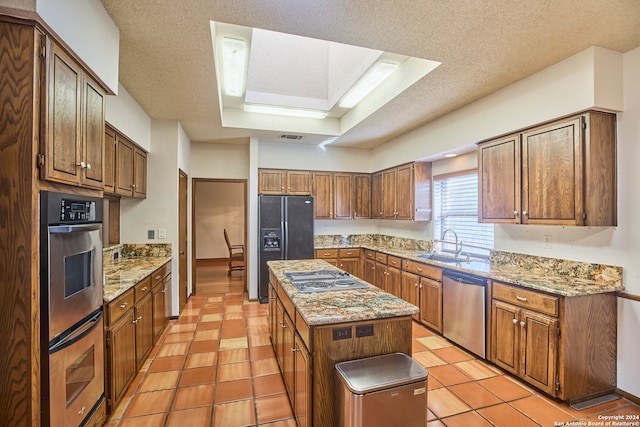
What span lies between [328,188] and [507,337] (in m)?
3.60

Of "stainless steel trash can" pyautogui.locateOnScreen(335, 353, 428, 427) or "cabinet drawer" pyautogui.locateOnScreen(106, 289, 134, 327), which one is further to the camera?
"cabinet drawer" pyautogui.locateOnScreen(106, 289, 134, 327)

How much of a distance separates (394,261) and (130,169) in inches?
140

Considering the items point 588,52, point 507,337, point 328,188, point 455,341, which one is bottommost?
point 455,341

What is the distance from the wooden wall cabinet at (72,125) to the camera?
1435 mm

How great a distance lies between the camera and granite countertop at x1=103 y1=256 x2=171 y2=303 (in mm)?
2158

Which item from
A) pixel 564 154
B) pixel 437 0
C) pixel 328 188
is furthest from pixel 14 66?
pixel 328 188

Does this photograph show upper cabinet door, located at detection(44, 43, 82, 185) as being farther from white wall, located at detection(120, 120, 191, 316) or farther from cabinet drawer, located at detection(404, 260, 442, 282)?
cabinet drawer, located at detection(404, 260, 442, 282)

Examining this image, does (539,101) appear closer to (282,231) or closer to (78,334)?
(282,231)

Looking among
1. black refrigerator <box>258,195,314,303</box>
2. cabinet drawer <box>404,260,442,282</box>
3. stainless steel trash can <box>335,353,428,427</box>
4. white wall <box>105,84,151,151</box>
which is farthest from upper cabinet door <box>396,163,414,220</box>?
white wall <box>105,84,151,151</box>

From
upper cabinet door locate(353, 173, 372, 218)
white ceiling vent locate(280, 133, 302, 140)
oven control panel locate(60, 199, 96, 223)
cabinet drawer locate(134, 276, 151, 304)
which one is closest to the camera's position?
oven control panel locate(60, 199, 96, 223)

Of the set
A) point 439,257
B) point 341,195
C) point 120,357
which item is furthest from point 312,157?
point 120,357

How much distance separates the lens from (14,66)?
1.31 metres

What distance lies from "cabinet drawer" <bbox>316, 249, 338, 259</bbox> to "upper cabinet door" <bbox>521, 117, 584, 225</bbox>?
10.1ft

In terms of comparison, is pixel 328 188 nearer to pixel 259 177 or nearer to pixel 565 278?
pixel 259 177
